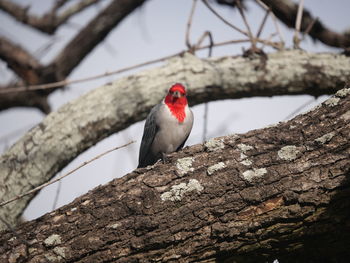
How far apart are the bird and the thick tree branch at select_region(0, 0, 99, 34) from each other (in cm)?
231

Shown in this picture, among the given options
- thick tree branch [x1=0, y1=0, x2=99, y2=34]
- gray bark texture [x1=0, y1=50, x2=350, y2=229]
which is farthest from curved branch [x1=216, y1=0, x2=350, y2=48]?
thick tree branch [x1=0, y1=0, x2=99, y2=34]

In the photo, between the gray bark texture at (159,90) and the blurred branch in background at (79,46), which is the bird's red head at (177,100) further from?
the blurred branch in background at (79,46)

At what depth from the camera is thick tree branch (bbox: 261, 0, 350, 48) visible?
4895mm

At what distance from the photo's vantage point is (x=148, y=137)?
4289 mm

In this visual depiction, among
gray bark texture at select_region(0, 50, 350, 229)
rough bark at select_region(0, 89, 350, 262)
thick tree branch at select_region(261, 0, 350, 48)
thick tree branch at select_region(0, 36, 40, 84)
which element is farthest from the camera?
thick tree branch at select_region(0, 36, 40, 84)

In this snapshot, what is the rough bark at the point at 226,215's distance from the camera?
2.13 metres

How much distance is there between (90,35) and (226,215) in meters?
3.65

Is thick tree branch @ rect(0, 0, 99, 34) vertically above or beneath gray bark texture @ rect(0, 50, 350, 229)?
above

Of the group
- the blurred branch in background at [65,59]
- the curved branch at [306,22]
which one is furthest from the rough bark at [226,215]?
the blurred branch in background at [65,59]

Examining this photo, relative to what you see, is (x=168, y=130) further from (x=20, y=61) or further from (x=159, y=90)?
(x=20, y=61)

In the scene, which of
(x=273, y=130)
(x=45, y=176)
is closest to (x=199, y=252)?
(x=273, y=130)

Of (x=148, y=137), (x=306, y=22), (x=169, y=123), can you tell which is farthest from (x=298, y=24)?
(x=148, y=137)

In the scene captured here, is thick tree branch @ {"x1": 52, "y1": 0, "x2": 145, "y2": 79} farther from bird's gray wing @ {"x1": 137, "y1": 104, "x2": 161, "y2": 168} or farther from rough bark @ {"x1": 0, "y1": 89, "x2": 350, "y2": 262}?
rough bark @ {"x1": 0, "y1": 89, "x2": 350, "y2": 262}

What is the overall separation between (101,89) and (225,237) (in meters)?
2.63
